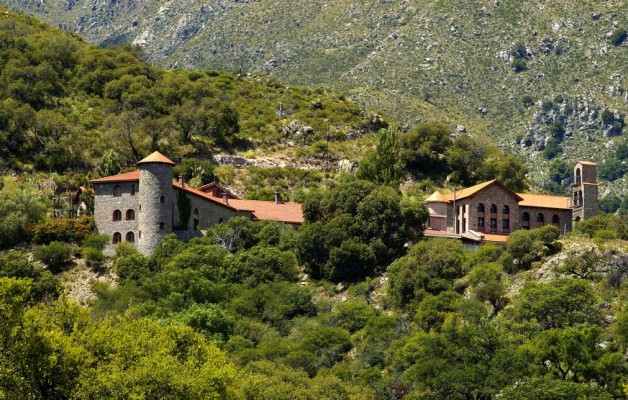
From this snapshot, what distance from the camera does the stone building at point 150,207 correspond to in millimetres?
99062

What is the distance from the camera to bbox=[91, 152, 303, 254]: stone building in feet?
325

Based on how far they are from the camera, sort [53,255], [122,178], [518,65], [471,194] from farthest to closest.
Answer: [518,65] < [471,194] < [122,178] < [53,255]

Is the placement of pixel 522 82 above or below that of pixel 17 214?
above

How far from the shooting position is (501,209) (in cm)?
10644

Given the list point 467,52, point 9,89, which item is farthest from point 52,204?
point 467,52

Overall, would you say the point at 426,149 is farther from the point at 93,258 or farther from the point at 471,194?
the point at 93,258

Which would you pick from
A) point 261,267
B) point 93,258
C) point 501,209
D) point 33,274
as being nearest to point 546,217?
point 501,209

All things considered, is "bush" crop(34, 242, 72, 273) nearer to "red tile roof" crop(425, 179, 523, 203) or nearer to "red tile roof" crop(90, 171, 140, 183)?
Answer: "red tile roof" crop(90, 171, 140, 183)

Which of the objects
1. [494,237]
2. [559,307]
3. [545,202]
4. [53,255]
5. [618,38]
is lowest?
[559,307]

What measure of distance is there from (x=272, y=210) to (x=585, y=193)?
88.1ft

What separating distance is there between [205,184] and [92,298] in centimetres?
2526

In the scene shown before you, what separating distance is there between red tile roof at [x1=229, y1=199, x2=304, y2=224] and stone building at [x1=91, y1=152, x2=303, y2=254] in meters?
3.40

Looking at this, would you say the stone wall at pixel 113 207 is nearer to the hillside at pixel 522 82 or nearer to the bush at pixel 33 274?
the bush at pixel 33 274

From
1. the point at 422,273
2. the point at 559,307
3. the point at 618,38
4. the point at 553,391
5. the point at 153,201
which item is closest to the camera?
the point at 553,391
